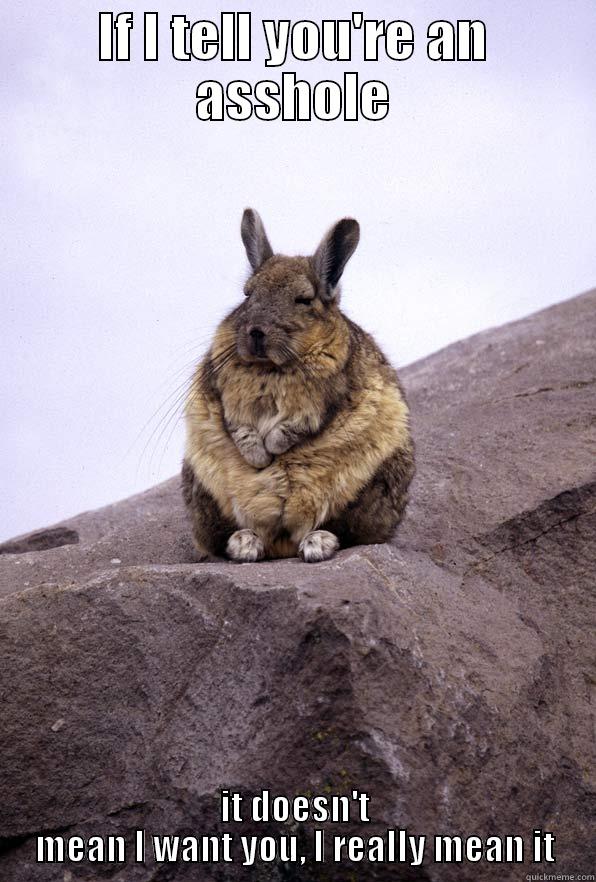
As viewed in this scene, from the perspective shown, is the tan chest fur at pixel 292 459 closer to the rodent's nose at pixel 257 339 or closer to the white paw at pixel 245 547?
the white paw at pixel 245 547

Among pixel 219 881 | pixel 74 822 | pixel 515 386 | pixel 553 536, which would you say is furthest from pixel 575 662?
pixel 515 386

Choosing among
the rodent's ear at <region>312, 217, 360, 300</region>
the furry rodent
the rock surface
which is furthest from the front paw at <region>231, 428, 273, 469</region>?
the rodent's ear at <region>312, 217, 360, 300</region>

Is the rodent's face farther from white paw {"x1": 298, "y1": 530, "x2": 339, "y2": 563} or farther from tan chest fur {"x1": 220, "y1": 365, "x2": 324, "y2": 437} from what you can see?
white paw {"x1": 298, "y1": 530, "x2": 339, "y2": 563}

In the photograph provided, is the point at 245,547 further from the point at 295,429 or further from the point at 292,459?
the point at 295,429

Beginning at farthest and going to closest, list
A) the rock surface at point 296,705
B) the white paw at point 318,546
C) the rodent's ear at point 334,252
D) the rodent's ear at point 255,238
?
the rodent's ear at point 255,238 < the rodent's ear at point 334,252 < the white paw at point 318,546 < the rock surface at point 296,705

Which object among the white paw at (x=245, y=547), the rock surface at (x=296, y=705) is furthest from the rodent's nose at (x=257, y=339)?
the rock surface at (x=296, y=705)

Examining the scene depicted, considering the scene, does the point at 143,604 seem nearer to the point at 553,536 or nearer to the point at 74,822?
the point at 74,822

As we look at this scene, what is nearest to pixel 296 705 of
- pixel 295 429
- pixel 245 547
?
pixel 245 547
